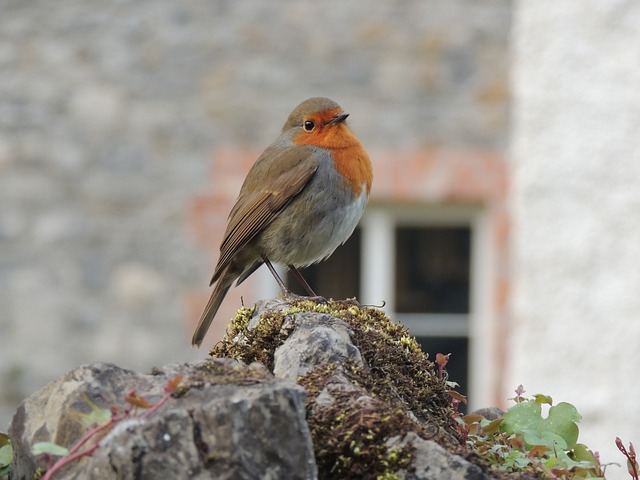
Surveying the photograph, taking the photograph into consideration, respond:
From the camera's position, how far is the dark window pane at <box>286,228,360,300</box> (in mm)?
7344

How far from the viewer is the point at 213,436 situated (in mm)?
1853

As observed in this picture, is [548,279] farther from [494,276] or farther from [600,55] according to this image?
[600,55]

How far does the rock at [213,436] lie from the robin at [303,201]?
2223 millimetres

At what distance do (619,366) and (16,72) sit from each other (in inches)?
151

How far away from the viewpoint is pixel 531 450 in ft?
7.61

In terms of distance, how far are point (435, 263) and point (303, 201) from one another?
328 cm

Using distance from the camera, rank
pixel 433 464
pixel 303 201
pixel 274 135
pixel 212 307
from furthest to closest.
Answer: pixel 274 135, pixel 212 307, pixel 303 201, pixel 433 464

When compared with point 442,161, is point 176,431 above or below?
below

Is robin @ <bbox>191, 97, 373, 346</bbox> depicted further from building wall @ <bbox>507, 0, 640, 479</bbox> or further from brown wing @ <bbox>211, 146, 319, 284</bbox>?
building wall @ <bbox>507, 0, 640, 479</bbox>

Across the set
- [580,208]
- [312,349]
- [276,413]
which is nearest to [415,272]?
[580,208]

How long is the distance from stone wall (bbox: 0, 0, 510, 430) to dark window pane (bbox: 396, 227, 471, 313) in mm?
617

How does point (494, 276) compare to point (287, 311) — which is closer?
point (287, 311)

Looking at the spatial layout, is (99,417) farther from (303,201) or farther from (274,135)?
(274,135)

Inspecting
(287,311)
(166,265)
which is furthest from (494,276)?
(287,311)
